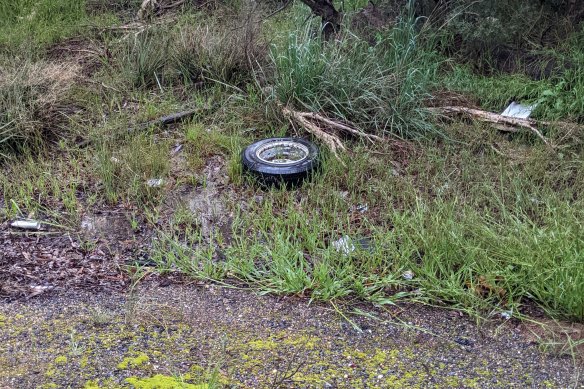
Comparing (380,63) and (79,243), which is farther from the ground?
(380,63)

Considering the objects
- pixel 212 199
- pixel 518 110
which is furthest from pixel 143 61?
pixel 518 110

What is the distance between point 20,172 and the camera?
5.07 meters

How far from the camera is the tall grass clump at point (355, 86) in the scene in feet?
18.1

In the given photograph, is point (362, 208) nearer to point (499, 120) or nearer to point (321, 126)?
point (321, 126)

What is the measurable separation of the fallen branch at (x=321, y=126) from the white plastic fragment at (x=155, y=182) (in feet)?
3.93

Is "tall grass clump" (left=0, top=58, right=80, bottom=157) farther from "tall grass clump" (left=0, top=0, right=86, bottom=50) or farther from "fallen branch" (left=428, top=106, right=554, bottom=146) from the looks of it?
"fallen branch" (left=428, top=106, right=554, bottom=146)

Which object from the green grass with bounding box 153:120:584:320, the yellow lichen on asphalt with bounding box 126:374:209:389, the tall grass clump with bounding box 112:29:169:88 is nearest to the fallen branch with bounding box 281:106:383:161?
the green grass with bounding box 153:120:584:320

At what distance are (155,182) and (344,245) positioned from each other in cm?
160

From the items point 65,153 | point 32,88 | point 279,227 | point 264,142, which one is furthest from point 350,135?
point 32,88

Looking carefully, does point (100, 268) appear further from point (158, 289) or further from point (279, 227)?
point (279, 227)

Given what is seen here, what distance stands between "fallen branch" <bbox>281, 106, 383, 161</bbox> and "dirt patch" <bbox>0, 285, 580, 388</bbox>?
1.97 meters

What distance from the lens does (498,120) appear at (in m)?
5.55

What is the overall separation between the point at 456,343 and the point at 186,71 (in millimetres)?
4018

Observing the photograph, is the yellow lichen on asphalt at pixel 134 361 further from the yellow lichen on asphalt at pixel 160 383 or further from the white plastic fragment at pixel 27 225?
the white plastic fragment at pixel 27 225
